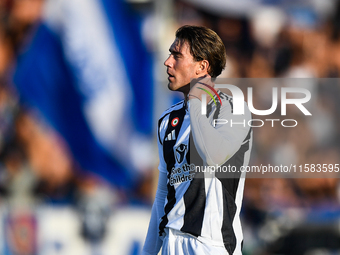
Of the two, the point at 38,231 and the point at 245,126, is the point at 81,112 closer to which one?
the point at 38,231

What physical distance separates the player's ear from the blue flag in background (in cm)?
200

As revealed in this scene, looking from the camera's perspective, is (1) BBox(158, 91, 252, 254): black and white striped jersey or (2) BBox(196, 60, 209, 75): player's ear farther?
(2) BBox(196, 60, 209, 75): player's ear

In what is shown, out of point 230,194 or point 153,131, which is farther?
point 153,131

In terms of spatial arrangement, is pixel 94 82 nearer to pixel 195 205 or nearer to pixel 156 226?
pixel 156 226

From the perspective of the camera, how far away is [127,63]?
416cm

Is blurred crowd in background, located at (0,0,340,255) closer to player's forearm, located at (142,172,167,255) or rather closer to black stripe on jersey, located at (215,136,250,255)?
player's forearm, located at (142,172,167,255)

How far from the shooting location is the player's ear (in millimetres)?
2109

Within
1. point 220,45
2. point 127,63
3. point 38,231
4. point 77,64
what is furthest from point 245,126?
point 38,231

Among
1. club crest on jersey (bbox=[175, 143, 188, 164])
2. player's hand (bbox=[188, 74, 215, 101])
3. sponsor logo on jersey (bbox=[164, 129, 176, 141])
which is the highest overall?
player's hand (bbox=[188, 74, 215, 101])

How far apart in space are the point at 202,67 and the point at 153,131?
2.02 metres

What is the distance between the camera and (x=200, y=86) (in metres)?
2.04

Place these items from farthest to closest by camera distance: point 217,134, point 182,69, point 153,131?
point 153,131, point 182,69, point 217,134

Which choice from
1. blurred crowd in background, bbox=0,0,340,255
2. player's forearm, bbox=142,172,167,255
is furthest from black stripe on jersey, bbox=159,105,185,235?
blurred crowd in background, bbox=0,0,340,255

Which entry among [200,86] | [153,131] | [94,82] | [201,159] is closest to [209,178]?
[201,159]
